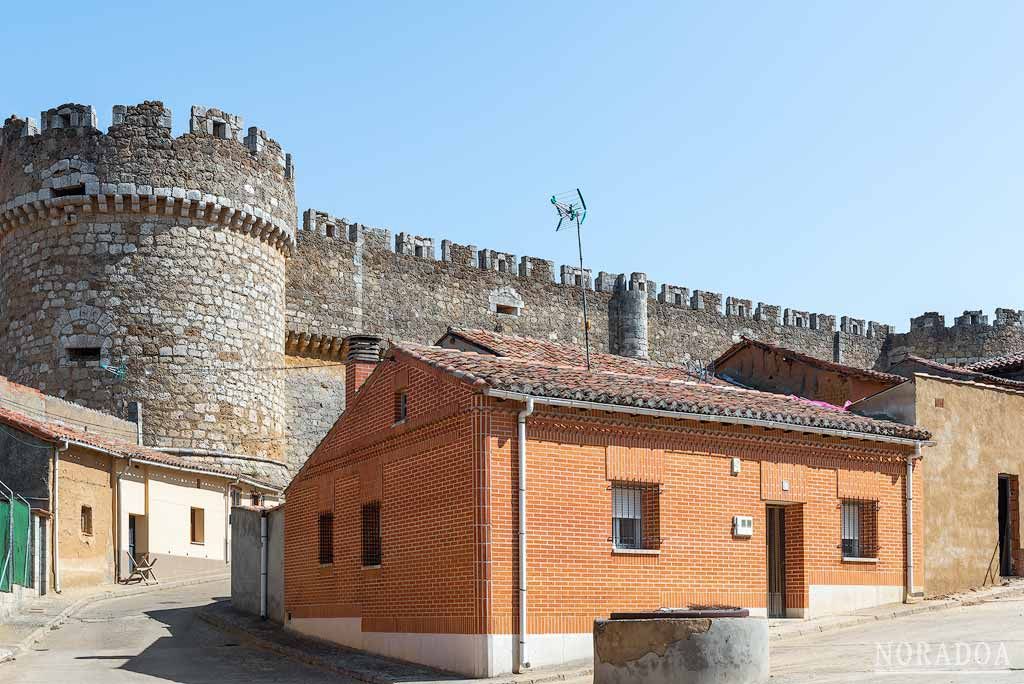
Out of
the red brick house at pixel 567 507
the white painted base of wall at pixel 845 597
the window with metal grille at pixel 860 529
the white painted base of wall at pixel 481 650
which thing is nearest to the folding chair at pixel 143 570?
the red brick house at pixel 567 507

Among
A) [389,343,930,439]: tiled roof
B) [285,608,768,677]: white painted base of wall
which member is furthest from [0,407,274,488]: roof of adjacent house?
[285,608,768,677]: white painted base of wall

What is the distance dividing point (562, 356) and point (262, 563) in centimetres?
673

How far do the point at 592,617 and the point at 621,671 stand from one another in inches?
124

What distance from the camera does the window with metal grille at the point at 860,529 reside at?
66.9 feet

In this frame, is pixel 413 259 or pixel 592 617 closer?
pixel 592 617

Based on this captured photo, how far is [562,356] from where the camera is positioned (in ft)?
75.7

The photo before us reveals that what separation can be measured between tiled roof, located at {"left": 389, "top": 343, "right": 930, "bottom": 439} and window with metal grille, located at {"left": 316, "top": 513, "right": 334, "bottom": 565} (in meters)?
3.74

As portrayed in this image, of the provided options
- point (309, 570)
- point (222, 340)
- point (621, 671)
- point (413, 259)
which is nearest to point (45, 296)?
point (222, 340)

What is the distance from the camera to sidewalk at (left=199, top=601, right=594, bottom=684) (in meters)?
16.0

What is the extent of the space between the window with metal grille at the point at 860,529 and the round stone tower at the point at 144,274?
58.0ft

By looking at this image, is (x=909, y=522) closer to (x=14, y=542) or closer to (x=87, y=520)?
(x=14, y=542)

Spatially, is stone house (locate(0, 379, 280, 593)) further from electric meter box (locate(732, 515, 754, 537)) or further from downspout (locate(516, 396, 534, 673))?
electric meter box (locate(732, 515, 754, 537))

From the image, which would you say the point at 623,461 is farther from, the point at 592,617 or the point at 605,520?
the point at 592,617

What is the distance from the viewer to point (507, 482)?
1658 centimetres
